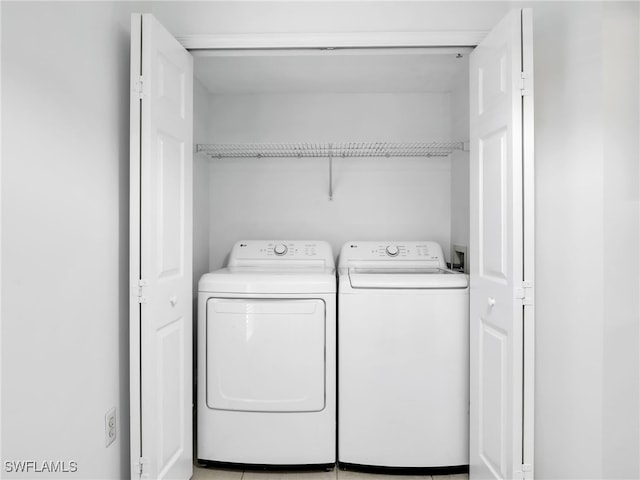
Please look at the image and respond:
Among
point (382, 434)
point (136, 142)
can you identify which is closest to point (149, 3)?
point (136, 142)

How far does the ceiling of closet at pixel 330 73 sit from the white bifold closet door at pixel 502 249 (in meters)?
0.54

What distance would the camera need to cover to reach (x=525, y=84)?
1.51 m

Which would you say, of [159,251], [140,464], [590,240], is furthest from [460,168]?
[140,464]

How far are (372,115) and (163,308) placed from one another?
73.5 inches

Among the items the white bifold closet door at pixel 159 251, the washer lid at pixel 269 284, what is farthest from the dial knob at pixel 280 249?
the white bifold closet door at pixel 159 251

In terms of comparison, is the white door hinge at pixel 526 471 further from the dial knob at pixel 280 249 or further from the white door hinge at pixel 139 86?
the white door hinge at pixel 139 86

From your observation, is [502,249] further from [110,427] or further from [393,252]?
[110,427]

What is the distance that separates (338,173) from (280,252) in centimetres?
69

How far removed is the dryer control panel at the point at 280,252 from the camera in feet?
8.52

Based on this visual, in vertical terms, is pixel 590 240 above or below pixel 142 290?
above

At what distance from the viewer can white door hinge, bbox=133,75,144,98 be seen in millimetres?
1568

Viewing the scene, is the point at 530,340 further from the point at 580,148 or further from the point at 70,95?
the point at 70,95

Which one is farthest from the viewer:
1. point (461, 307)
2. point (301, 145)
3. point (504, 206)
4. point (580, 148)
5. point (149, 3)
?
point (301, 145)

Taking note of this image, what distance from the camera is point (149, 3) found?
6.21 ft
